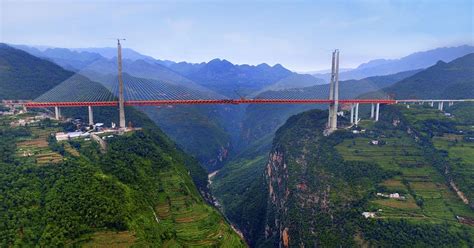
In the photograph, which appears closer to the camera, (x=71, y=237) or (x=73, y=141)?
(x=71, y=237)

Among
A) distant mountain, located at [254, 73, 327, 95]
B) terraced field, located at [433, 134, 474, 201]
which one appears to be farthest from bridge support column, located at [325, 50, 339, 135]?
distant mountain, located at [254, 73, 327, 95]

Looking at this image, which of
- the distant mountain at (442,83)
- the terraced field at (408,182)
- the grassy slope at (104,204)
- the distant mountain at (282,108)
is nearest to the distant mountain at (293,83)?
the distant mountain at (282,108)

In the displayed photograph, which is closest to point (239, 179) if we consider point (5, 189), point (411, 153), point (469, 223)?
point (411, 153)

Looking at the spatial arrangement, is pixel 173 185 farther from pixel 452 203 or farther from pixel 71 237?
pixel 452 203

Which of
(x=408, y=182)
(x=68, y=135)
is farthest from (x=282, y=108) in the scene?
(x=68, y=135)

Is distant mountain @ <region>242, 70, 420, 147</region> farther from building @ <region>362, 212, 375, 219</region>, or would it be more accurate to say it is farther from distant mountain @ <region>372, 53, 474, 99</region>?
building @ <region>362, 212, 375, 219</region>

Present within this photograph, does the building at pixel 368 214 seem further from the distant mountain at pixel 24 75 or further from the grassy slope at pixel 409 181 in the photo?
the distant mountain at pixel 24 75
